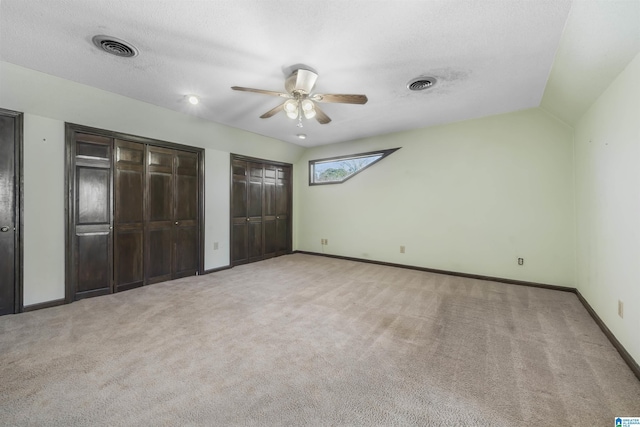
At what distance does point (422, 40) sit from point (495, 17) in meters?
0.50

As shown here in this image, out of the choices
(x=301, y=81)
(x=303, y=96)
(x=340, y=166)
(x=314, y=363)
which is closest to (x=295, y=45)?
(x=301, y=81)

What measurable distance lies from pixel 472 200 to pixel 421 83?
222cm

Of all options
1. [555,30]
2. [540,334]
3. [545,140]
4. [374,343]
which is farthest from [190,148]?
[545,140]

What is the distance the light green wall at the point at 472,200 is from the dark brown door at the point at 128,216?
145 inches

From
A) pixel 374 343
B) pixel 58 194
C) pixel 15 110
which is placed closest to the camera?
pixel 374 343

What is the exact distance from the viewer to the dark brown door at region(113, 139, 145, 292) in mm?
3521

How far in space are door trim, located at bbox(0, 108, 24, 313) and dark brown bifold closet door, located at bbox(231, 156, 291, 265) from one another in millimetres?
2687

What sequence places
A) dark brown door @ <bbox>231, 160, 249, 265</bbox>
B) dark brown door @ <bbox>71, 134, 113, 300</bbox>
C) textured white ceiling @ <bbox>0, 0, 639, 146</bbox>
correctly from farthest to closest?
1. dark brown door @ <bbox>231, 160, 249, 265</bbox>
2. dark brown door @ <bbox>71, 134, 113, 300</bbox>
3. textured white ceiling @ <bbox>0, 0, 639, 146</bbox>

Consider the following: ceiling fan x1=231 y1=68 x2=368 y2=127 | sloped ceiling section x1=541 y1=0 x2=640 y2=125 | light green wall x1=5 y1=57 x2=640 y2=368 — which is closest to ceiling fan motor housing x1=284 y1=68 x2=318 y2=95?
ceiling fan x1=231 y1=68 x2=368 y2=127

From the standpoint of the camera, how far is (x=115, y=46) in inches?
84.9

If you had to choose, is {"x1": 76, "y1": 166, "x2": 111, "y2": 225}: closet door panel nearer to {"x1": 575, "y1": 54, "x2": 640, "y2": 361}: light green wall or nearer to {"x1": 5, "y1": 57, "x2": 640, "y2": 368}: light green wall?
{"x1": 5, "y1": 57, "x2": 640, "y2": 368}: light green wall

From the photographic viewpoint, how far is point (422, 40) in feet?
6.79

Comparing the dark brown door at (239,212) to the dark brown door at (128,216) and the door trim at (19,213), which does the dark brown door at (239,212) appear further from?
the door trim at (19,213)

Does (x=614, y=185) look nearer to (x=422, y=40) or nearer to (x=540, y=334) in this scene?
(x=540, y=334)
